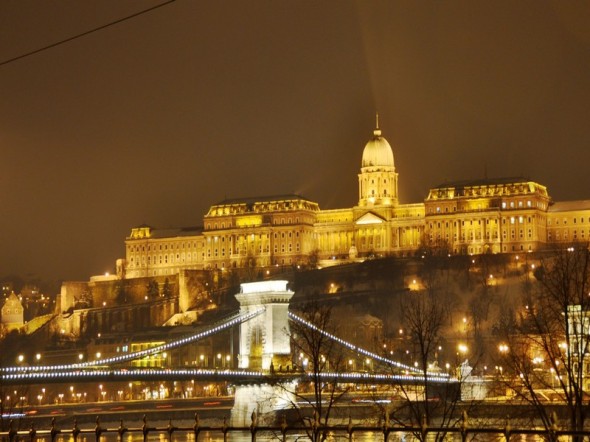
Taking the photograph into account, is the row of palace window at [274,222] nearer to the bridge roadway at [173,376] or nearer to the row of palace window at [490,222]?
the row of palace window at [490,222]

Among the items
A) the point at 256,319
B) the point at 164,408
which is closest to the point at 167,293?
the point at 164,408

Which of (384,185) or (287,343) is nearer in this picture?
(287,343)

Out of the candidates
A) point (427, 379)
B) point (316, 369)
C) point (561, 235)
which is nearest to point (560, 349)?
point (427, 379)

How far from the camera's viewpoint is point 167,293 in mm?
153500

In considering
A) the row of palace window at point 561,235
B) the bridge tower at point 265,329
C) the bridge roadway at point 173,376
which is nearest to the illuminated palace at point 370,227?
the row of palace window at point 561,235

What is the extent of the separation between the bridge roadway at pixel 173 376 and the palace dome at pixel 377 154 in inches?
4199

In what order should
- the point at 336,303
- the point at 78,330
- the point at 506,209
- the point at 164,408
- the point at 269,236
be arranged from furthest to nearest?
1. the point at 269,236
2. the point at 506,209
3. the point at 78,330
4. the point at 336,303
5. the point at 164,408

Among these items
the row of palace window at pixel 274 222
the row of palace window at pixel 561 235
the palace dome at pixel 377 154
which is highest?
the palace dome at pixel 377 154

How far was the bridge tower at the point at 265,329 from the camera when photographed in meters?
67.1

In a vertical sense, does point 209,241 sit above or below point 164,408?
above

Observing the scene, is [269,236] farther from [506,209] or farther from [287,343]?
[287,343]

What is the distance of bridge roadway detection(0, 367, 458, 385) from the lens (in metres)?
55.6

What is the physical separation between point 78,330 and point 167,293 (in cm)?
1182

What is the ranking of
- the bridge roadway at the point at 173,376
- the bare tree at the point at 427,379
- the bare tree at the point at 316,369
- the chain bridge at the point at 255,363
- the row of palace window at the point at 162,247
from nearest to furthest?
the bare tree at the point at 316,369 < the bare tree at the point at 427,379 < the bridge roadway at the point at 173,376 < the chain bridge at the point at 255,363 < the row of palace window at the point at 162,247
